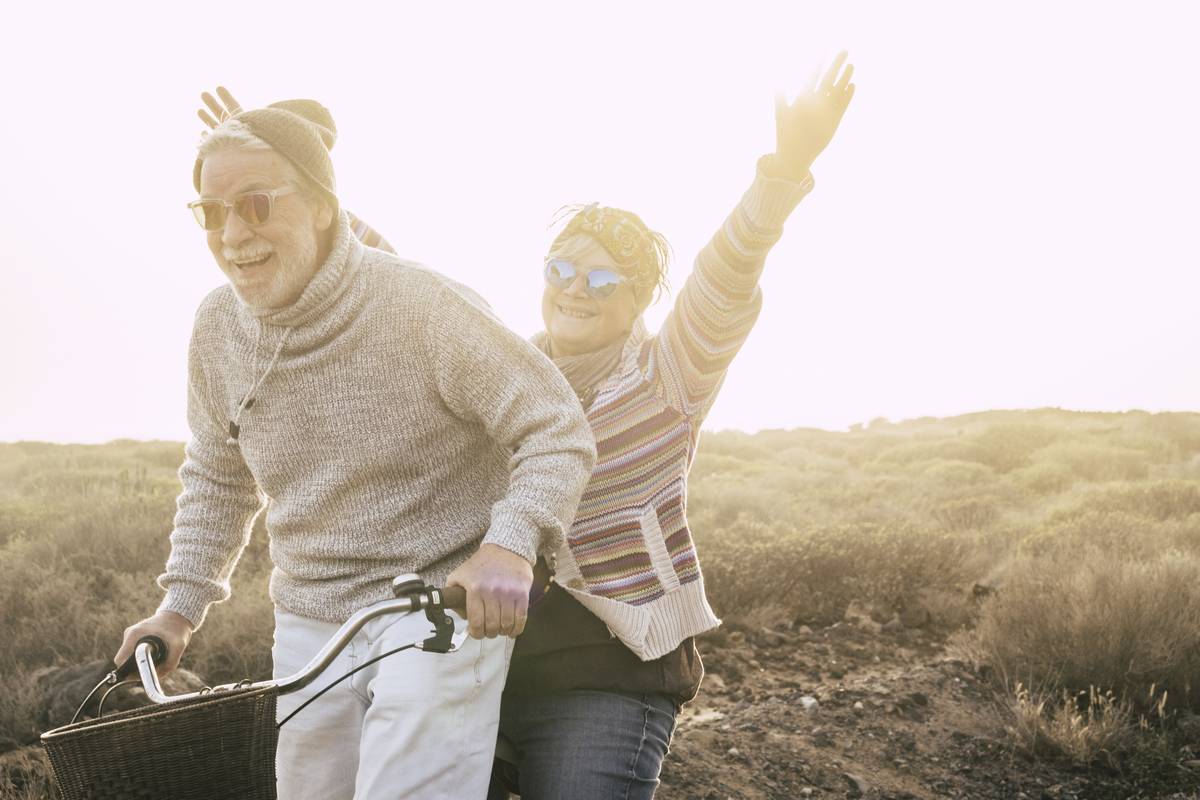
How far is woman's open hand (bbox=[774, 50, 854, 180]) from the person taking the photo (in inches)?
104

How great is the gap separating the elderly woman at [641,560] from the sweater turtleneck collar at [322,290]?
0.85 metres

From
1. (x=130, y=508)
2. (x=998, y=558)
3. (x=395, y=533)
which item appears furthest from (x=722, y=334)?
(x=130, y=508)

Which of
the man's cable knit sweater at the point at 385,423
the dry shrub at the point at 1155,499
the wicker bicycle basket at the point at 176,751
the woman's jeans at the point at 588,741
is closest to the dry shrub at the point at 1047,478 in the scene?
the dry shrub at the point at 1155,499

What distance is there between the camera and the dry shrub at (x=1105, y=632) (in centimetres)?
592

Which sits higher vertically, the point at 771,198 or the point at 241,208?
the point at 771,198

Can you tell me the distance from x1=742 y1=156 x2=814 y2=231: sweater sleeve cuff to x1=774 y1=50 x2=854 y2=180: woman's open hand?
3 cm

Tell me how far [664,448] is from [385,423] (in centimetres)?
87

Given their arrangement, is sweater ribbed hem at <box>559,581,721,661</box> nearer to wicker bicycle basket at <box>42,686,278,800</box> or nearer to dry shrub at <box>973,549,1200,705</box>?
wicker bicycle basket at <box>42,686,278,800</box>

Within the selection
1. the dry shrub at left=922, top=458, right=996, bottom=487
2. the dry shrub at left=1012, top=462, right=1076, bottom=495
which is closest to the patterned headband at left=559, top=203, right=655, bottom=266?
the dry shrub at left=1012, top=462, right=1076, bottom=495

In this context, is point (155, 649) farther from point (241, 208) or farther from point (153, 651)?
point (241, 208)

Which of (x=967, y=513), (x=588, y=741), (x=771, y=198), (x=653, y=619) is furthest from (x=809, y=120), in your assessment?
(x=967, y=513)

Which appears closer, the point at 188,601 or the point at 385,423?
the point at 385,423

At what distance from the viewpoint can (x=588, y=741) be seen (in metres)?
2.53

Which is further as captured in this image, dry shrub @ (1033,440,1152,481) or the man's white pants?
dry shrub @ (1033,440,1152,481)
